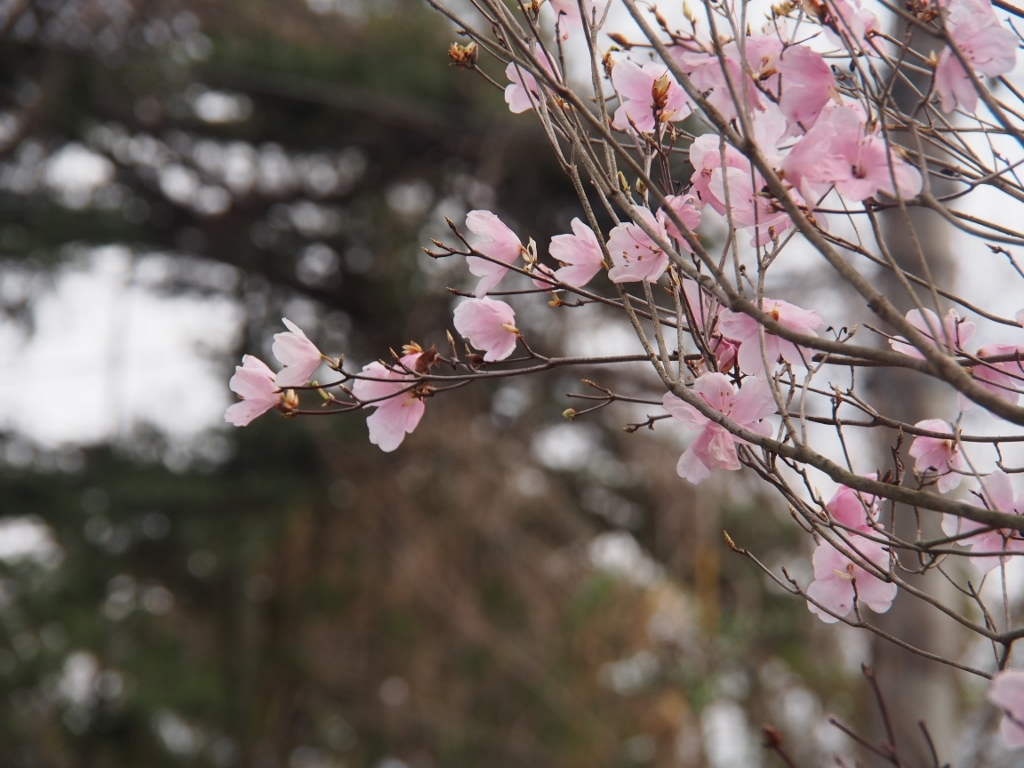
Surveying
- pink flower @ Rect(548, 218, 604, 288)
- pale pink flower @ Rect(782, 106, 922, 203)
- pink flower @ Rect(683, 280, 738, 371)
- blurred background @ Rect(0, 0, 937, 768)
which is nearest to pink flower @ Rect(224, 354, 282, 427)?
pink flower @ Rect(548, 218, 604, 288)

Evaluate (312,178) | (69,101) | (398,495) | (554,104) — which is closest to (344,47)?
(312,178)

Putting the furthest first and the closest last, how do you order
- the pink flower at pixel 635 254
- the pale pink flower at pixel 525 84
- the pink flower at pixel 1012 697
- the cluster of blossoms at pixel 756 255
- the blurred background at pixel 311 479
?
the blurred background at pixel 311 479 < the pale pink flower at pixel 525 84 < the pink flower at pixel 635 254 < the cluster of blossoms at pixel 756 255 < the pink flower at pixel 1012 697

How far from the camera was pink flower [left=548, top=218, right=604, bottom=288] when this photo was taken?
2.91 feet

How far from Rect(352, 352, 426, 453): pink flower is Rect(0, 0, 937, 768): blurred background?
2.89 meters

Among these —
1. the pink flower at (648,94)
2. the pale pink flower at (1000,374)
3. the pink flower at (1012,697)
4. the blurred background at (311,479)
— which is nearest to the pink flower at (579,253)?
the pink flower at (648,94)

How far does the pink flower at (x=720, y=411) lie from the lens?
80 cm

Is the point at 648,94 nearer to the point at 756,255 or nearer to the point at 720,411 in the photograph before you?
the point at 756,255

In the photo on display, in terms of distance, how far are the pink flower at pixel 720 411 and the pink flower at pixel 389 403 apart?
24 centimetres

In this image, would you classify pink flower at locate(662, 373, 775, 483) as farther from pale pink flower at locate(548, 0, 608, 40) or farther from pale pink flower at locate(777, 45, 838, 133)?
pale pink flower at locate(548, 0, 608, 40)

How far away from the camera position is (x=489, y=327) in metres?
0.90

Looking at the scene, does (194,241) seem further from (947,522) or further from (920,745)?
(947,522)

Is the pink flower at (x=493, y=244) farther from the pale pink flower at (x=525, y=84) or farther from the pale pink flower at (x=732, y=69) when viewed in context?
the pale pink flower at (x=732, y=69)

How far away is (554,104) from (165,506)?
13.4 feet

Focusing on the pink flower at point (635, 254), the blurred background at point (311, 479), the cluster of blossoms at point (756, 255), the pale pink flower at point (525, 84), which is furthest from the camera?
the blurred background at point (311, 479)
